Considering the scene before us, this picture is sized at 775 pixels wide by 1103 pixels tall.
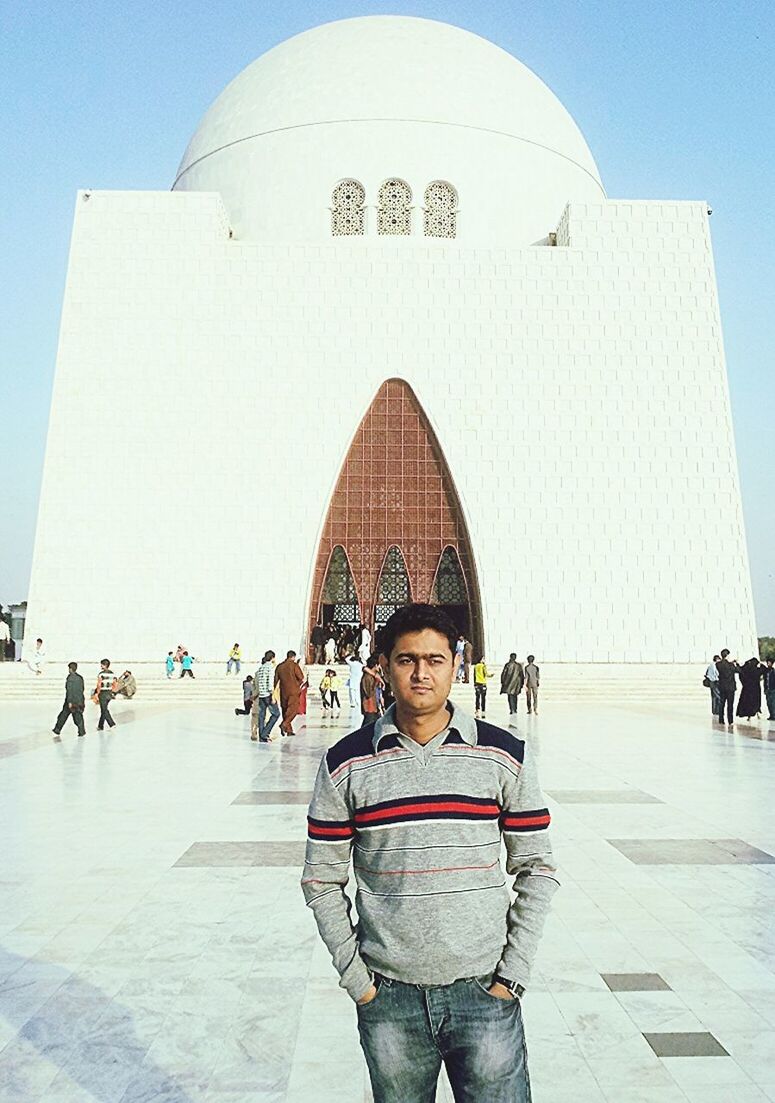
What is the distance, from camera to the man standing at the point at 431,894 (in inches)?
61.0

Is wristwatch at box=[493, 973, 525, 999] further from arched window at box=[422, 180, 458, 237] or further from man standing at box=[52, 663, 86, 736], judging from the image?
arched window at box=[422, 180, 458, 237]

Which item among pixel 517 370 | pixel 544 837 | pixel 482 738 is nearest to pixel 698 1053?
pixel 544 837

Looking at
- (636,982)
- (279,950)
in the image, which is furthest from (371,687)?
(636,982)

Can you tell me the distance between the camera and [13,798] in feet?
20.0

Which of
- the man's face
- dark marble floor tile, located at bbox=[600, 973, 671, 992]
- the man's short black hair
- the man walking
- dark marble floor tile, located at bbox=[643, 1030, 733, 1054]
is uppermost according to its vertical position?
the man walking

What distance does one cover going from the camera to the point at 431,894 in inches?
61.3

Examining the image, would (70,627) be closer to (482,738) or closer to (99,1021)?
(99,1021)

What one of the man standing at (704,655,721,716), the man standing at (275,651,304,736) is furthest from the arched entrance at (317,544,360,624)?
the man standing at (275,651,304,736)

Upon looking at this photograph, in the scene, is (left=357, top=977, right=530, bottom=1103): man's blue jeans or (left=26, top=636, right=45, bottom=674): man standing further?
(left=26, top=636, right=45, bottom=674): man standing

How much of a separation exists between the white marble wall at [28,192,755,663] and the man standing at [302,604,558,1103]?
1650cm

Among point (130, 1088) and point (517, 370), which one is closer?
point (130, 1088)

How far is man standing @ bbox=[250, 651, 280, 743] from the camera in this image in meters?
9.27

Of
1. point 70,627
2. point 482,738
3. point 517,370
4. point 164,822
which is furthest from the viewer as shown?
point 517,370

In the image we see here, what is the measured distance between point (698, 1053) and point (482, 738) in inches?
52.8
